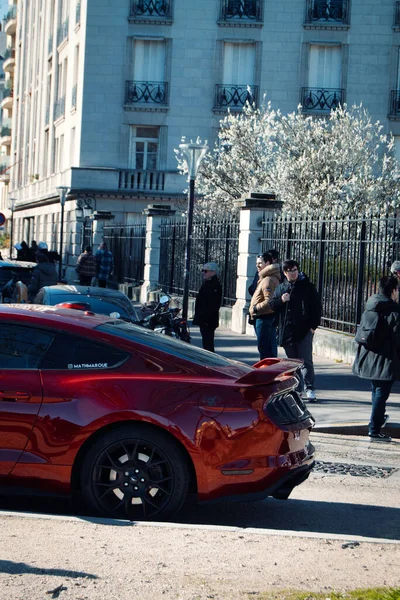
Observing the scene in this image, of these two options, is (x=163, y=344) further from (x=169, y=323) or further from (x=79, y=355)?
(x=169, y=323)

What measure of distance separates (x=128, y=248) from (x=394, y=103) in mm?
15030

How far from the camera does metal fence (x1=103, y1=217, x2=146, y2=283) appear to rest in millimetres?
34250

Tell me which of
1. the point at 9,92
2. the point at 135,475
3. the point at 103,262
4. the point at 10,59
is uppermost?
the point at 10,59

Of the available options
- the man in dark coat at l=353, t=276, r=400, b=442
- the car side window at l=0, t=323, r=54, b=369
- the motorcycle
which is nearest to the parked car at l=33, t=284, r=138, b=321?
the motorcycle

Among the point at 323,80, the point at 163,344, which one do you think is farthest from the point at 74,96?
the point at 163,344

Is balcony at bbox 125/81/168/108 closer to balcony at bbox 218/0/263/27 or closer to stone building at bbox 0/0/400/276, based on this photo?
stone building at bbox 0/0/400/276

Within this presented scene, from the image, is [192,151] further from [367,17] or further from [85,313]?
[367,17]

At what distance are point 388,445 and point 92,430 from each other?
5036 millimetres

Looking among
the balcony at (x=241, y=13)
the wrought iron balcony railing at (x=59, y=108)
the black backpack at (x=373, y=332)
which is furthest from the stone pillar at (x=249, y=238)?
the wrought iron balcony railing at (x=59, y=108)

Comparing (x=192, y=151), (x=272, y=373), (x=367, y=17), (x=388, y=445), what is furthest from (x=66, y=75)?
(x=272, y=373)

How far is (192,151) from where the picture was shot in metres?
18.4

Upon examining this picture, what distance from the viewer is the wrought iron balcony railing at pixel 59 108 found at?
52981 mm

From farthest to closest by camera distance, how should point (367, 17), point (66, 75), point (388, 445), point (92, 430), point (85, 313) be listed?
point (66, 75), point (367, 17), point (388, 445), point (85, 313), point (92, 430)

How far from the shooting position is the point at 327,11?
146 feet
